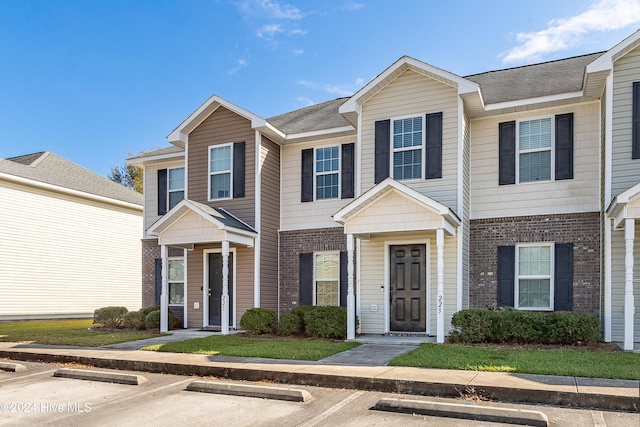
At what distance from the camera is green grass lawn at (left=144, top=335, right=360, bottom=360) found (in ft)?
30.0

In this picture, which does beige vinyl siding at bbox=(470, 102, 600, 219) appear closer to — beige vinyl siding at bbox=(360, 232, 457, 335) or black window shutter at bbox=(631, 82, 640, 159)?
black window shutter at bbox=(631, 82, 640, 159)

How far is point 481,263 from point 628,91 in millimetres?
4856

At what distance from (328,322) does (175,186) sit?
7614 millimetres

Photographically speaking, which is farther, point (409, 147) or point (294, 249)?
point (294, 249)

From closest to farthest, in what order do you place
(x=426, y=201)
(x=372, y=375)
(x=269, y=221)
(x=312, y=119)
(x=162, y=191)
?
(x=372, y=375) → (x=426, y=201) → (x=269, y=221) → (x=312, y=119) → (x=162, y=191)

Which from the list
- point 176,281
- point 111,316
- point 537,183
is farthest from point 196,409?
point 111,316

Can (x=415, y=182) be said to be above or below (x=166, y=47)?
below

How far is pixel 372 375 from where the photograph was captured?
7.15 meters

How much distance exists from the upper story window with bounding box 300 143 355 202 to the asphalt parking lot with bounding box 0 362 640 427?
7.30m

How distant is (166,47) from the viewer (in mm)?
21953

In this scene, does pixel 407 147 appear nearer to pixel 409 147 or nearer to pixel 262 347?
pixel 409 147

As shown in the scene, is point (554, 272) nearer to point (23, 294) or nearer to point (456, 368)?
point (456, 368)

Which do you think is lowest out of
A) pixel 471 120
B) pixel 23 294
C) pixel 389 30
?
pixel 23 294

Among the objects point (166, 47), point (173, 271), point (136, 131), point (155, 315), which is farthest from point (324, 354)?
point (136, 131)
